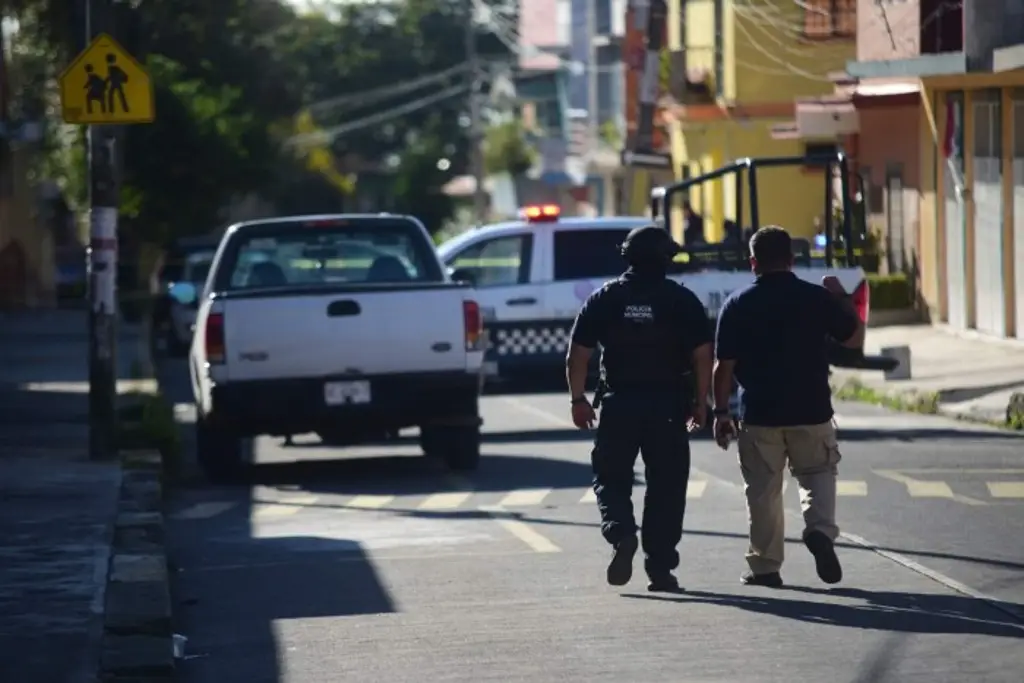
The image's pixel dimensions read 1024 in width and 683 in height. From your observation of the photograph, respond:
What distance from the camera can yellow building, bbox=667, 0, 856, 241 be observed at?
4106cm

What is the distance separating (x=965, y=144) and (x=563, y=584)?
20.7 m

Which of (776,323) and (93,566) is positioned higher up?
(776,323)

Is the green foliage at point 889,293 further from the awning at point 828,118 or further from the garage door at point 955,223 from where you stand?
the awning at point 828,118

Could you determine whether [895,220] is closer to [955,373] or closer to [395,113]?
[955,373]

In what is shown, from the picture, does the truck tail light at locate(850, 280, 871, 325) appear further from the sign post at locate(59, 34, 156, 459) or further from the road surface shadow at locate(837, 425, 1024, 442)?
the sign post at locate(59, 34, 156, 459)

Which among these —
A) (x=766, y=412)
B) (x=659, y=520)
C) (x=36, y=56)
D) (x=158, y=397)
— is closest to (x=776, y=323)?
(x=766, y=412)

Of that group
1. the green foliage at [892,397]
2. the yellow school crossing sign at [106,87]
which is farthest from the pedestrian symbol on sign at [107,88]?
the green foliage at [892,397]

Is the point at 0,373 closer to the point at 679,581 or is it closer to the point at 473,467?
Result: the point at 473,467

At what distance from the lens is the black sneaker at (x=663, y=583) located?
416 inches

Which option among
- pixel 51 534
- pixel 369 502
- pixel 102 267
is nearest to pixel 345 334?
pixel 369 502

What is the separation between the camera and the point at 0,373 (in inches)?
1142

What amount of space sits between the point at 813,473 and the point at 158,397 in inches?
467

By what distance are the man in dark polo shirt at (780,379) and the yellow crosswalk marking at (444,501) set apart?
13.7 feet

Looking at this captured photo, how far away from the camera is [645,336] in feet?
34.6
